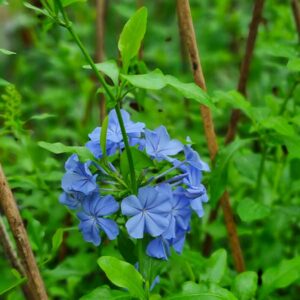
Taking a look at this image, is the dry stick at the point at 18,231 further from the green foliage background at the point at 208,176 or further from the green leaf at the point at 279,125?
the green leaf at the point at 279,125

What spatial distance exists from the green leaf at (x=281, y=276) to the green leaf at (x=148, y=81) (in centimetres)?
43

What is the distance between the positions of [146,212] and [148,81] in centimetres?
19

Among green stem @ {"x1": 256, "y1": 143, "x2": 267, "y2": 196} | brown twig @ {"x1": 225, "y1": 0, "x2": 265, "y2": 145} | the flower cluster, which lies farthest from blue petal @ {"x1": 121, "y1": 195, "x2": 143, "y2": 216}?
brown twig @ {"x1": 225, "y1": 0, "x2": 265, "y2": 145}

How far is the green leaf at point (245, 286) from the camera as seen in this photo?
119 cm

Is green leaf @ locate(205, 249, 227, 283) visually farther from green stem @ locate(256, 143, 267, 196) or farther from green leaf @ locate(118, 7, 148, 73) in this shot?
green leaf @ locate(118, 7, 148, 73)

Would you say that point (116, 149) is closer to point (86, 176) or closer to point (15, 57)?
point (86, 176)

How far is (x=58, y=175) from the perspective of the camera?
148 cm

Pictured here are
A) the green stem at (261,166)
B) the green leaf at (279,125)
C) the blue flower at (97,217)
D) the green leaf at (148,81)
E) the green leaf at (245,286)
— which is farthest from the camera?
the green stem at (261,166)

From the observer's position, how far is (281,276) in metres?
1.21

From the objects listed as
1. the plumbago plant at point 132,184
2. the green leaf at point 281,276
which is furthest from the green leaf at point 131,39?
the green leaf at point 281,276

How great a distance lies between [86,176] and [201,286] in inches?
10.0

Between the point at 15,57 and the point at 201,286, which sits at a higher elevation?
the point at 15,57

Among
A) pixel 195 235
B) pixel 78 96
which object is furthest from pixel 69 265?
pixel 78 96

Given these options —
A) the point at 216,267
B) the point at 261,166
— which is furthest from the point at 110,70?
the point at 261,166
